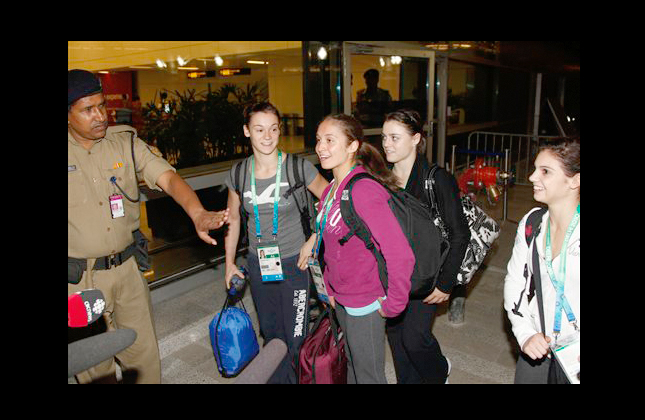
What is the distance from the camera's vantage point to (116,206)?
2.48 m

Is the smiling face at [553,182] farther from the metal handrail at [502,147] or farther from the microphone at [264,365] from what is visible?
the metal handrail at [502,147]

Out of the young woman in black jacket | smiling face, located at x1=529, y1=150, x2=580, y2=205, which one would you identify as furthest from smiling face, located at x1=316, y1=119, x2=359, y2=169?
smiling face, located at x1=529, y1=150, x2=580, y2=205

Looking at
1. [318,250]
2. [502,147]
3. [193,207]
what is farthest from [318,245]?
[502,147]

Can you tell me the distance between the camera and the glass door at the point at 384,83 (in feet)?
20.4

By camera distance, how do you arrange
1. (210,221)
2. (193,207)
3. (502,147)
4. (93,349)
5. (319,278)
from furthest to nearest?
(502,147) < (319,278) < (193,207) < (210,221) < (93,349)

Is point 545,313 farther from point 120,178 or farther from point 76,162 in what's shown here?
point 76,162

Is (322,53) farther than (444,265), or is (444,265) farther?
(322,53)

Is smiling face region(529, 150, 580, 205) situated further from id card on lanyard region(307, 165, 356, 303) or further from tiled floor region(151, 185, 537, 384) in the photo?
tiled floor region(151, 185, 537, 384)

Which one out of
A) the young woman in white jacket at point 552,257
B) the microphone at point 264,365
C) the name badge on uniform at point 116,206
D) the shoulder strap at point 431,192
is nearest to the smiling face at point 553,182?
the young woman in white jacket at point 552,257

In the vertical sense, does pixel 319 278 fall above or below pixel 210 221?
below

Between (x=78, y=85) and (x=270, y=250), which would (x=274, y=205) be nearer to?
(x=270, y=250)

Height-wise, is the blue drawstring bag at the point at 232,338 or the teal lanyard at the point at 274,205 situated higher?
the teal lanyard at the point at 274,205

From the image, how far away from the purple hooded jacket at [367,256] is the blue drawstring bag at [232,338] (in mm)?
777

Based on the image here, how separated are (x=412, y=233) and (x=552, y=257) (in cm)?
62
